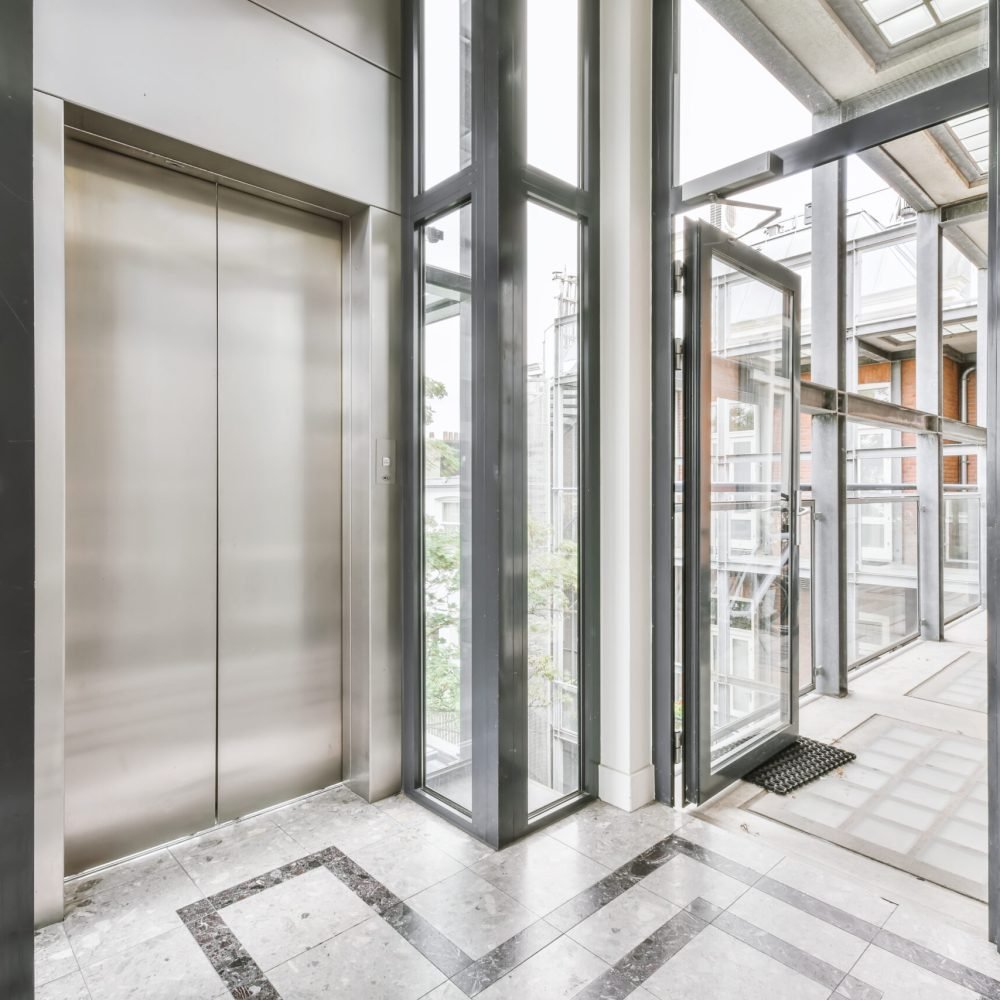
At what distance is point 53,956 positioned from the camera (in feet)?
5.36

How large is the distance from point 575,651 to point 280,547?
3.94 feet

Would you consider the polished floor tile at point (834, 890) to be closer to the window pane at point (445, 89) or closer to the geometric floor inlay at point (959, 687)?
the geometric floor inlay at point (959, 687)

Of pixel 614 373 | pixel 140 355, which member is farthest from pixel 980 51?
pixel 140 355

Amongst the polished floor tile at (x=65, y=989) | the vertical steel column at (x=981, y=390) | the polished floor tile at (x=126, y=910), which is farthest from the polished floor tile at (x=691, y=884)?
the vertical steel column at (x=981, y=390)

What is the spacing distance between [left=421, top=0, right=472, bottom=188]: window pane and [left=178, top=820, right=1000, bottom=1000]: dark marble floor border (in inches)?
95.8

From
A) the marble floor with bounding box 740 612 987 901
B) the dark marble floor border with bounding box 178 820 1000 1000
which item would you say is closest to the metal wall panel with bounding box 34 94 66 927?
the dark marble floor border with bounding box 178 820 1000 1000

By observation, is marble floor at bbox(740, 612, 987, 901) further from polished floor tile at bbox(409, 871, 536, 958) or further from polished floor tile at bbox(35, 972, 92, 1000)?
polished floor tile at bbox(35, 972, 92, 1000)

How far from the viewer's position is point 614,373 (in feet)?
7.99

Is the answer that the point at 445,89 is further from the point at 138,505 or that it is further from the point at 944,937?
the point at 944,937

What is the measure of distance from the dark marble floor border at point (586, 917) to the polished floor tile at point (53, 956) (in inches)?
10.6

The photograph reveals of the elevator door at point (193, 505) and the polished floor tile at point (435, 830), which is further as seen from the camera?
the polished floor tile at point (435, 830)

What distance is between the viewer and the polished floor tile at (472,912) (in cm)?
170

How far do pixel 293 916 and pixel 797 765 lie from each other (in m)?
2.20

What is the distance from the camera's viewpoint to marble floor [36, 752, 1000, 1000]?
1.55 m
